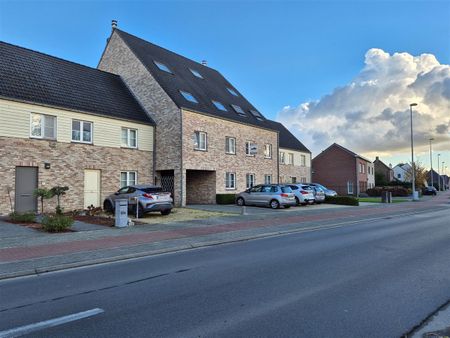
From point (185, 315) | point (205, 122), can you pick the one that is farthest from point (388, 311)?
point (205, 122)

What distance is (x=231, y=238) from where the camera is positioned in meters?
11.8

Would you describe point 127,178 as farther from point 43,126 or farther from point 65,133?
point 43,126

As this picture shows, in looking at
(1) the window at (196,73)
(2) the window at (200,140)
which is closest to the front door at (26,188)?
(2) the window at (200,140)

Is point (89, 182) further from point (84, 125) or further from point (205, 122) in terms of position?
point (205, 122)

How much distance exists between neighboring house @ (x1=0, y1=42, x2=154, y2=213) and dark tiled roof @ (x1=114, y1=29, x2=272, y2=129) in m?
2.73

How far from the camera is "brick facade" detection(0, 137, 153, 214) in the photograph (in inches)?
691

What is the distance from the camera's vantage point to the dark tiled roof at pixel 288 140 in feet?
140

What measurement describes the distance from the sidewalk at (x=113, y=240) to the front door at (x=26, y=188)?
11.4 feet

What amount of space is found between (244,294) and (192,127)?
19.9 m

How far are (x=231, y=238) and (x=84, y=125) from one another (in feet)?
43.0

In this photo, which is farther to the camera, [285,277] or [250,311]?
[285,277]

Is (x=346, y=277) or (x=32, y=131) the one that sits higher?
(x=32, y=131)

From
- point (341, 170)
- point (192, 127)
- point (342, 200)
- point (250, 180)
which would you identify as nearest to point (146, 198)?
point (192, 127)

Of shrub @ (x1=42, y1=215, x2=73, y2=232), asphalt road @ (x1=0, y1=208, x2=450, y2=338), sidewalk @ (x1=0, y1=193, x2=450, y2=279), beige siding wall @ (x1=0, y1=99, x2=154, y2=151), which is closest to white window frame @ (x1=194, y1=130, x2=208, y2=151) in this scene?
beige siding wall @ (x1=0, y1=99, x2=154, y2=151)
